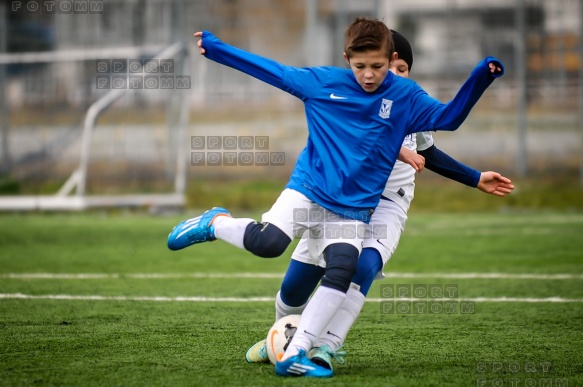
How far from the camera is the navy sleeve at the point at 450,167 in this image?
5090mm

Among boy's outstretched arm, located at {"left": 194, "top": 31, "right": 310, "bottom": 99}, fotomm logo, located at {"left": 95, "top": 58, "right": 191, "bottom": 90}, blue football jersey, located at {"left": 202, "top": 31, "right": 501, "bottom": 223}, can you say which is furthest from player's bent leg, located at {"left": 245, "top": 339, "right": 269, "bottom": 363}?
fotomm logo, located at {"left": 95, "top": 58, "right": 191, "bottom": 90}

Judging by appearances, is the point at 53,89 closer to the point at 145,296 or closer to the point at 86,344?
the point at 145,296

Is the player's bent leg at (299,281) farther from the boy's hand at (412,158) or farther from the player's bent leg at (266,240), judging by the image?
the boy's hand at (412,158)

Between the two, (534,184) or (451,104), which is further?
(534,184)

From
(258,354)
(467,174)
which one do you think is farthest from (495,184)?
(258,354)

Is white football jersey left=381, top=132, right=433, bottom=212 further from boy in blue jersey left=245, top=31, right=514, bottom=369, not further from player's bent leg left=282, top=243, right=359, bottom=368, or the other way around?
player's bent leg left=282, top=243, right=359, bottom=368

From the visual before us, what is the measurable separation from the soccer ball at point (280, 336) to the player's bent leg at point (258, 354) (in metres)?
0.05

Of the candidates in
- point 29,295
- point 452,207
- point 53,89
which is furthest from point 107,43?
point 29,295

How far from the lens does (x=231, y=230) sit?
4.69 meters

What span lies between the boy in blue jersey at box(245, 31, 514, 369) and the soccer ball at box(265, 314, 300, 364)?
0.29 feet

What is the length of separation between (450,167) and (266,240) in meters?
1.23

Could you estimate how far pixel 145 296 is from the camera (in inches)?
285

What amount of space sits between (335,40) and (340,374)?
11.3 metres

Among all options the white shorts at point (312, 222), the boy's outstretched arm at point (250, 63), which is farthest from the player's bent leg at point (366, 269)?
the boy's outstretched arm at point (250, 63)
